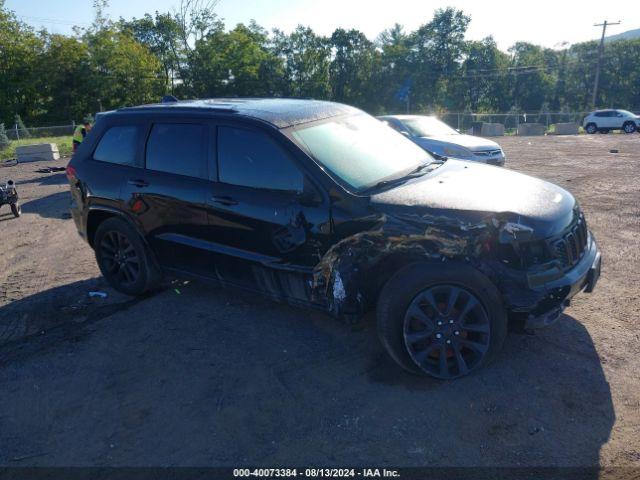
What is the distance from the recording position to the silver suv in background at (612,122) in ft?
93.3

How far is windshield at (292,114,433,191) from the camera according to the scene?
12.1ft

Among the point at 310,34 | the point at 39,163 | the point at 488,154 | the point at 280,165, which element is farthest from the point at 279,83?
the point at 280,165

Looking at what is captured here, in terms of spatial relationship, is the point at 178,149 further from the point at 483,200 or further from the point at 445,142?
the point at 445,142

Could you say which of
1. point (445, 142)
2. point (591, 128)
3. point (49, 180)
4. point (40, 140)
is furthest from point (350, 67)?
point (445, 142)

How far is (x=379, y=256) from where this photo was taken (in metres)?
3.33

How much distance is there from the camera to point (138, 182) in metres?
4.51

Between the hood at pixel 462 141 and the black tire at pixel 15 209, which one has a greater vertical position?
the hood at pixel 462 141

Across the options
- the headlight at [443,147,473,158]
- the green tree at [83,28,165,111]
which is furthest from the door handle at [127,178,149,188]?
the green tree at [83,28,165,111]

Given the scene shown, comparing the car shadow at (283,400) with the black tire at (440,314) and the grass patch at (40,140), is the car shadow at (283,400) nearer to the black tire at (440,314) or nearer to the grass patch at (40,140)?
the black tire at (440,314)

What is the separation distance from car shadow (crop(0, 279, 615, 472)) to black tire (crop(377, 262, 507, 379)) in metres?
0.16

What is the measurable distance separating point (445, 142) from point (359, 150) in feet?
23.5

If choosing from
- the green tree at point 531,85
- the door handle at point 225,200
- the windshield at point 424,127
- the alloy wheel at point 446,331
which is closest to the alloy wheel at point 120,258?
the door handle at point 225,200

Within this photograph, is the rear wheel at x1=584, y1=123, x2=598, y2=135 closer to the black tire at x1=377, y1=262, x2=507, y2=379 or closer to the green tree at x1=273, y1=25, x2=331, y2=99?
the green tree at x1=273, y1=25, x2=331, y2=99

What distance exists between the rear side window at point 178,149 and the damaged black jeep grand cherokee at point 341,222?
0.01 m
